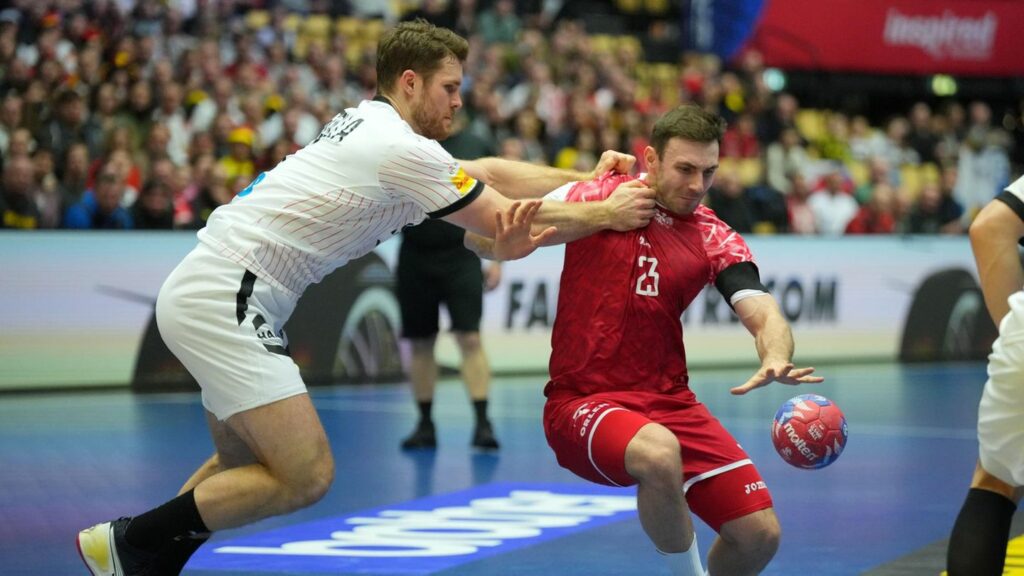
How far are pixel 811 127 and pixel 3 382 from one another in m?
13.1

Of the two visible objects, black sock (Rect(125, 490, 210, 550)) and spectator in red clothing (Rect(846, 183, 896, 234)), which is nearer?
black sock (Rect(125, 490, 210, 550))

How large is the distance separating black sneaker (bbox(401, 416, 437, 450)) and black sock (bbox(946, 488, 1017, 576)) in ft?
18.4

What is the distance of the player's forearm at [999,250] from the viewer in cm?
416

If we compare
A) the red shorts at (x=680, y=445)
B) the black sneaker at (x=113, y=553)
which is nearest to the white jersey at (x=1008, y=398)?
the red shorts at (x=680, y=445)

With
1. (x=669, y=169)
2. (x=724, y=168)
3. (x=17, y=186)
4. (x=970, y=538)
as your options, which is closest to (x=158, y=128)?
(x=17, y=186)

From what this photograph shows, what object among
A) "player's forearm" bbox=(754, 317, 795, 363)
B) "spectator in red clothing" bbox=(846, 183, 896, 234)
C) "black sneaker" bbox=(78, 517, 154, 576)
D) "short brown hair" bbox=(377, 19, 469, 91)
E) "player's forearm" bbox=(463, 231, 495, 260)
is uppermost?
"short brown hair" bbox=(377, 19, 469, 91)

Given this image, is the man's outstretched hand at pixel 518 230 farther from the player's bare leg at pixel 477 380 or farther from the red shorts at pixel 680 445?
the player's bare leg at pixel 477 380

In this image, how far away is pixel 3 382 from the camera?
11961mm

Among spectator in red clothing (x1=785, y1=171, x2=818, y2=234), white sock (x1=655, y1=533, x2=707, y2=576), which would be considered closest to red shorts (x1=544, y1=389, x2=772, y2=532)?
white sock (x1=655, y1=533, x2=707, y2=576)

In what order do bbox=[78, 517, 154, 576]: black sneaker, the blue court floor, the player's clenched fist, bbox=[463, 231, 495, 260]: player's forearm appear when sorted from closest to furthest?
1. bbox=[78, 517, 154, 576]: black sneaker
2. the player's clenched fist
3. bbox=[463, 231, 495, 260]: player's forearm
4. the blue court floor

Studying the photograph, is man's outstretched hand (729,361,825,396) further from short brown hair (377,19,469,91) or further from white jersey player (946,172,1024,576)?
short brown hair (377,19,469,91)

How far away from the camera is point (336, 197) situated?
4949mm

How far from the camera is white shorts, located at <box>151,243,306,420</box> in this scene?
192 inches

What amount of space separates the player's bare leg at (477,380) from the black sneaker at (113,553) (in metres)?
4.52
